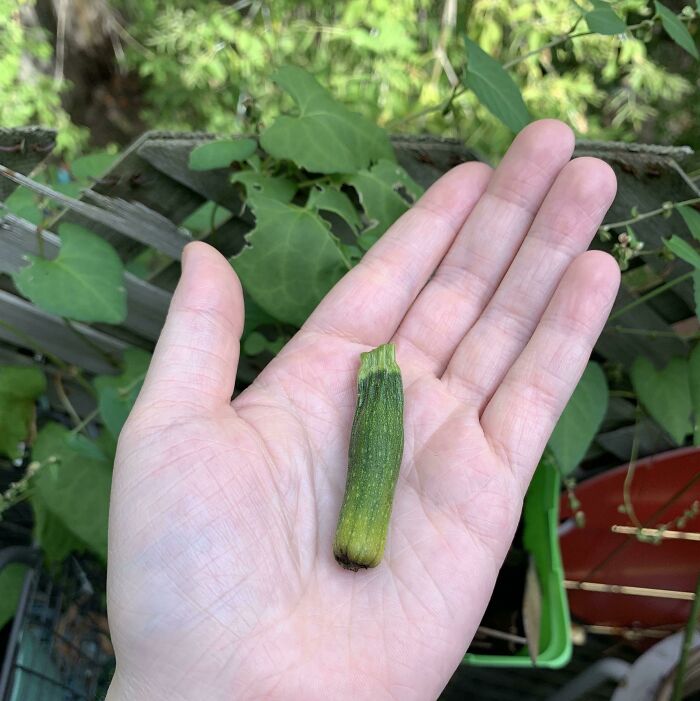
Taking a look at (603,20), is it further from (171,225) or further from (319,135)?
(171,225)

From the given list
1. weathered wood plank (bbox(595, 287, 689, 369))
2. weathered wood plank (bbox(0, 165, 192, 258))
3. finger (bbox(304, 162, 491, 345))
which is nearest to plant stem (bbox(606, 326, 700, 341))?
weathered wood plank (bbox(595, 287, 689, 369))

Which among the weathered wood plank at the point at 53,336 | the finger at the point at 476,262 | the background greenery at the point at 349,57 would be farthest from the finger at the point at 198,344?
the background greenery at the point at 349,57

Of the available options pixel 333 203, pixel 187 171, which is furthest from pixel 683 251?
pixel 187 171

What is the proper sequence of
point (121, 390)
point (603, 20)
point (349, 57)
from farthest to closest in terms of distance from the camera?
1. point (349, 57)
2. point (121, 390)
3. point (603, 20)

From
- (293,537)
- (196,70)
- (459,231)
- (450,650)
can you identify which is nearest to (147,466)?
(293,537)

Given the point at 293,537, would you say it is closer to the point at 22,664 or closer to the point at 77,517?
the point at 77,517

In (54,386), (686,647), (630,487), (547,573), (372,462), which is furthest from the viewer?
(54,386)

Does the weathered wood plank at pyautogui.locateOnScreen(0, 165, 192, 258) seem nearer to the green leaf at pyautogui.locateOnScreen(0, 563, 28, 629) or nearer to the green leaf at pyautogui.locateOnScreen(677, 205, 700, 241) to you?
the green leaf at pyautogui.locateOnScreen(0, 563, 28, 629)
